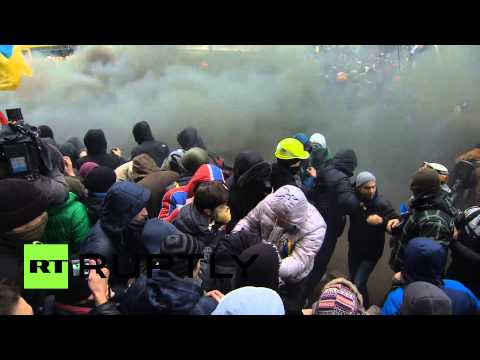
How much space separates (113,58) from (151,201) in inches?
174

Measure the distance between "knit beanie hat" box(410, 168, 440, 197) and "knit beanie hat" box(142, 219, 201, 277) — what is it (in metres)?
1.28

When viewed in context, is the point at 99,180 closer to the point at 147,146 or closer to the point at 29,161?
the point at 29,161

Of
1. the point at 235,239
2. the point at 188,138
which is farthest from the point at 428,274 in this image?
the point at 188,138

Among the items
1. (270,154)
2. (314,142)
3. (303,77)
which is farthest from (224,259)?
(303,77)

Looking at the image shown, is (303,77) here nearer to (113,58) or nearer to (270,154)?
(270,154)

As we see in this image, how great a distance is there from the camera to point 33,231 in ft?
6.55

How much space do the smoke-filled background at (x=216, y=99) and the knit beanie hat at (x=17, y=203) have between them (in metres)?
3.96

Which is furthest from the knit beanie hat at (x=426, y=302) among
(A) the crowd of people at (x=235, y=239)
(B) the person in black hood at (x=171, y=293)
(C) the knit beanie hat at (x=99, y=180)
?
(C) the knit beanie hat at (x=99, y=180)

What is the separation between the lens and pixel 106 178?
240 cm

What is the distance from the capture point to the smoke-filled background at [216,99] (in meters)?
5.80

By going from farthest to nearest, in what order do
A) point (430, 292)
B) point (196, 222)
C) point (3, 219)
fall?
point (196, 222), point (3, 219), point (430, 292)

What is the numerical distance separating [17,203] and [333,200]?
198cm

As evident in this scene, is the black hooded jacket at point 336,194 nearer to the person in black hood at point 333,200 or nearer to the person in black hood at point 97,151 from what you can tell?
the person in black hood at point 333,200

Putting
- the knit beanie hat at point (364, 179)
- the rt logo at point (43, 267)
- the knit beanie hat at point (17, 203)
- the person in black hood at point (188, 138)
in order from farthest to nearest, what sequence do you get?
the person in black hood at point (188, 138) < the knit beanie hat at point (364, 179) < the rt logo at point (43, 267) < the knit beanie hat at point (17, 203)
